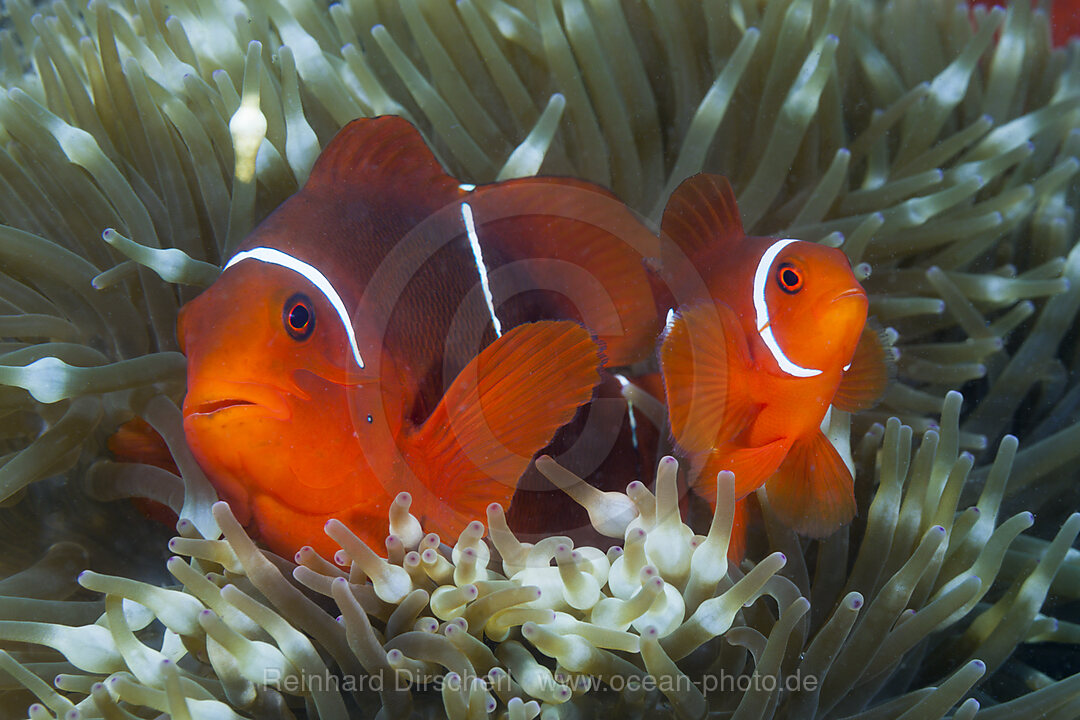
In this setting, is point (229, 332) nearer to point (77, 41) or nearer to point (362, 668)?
point (362, 668)

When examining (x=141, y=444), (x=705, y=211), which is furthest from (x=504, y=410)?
(x=141, y=444)

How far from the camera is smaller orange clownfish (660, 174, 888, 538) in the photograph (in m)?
1.00

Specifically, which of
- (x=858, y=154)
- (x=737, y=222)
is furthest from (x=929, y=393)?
(x=737, y=222)

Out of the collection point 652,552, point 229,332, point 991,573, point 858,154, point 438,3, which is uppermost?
point 438,3

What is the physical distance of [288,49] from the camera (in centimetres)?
132

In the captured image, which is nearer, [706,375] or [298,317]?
[298,317]

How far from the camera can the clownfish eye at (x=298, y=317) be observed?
905mm

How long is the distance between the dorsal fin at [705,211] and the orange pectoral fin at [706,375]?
14 centimetres

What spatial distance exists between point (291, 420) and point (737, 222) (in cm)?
68

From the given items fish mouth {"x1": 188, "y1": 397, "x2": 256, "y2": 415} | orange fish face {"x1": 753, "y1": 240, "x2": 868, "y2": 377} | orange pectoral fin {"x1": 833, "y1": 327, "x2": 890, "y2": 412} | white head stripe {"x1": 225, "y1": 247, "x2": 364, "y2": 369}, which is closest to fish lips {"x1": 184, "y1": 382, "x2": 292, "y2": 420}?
fish mouth {"x1": 188, "y1": 397, "x2": 256, "y2": 415}

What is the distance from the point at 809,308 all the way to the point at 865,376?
200 mm

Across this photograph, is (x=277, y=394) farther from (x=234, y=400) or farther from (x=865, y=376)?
(x=865, y=376)

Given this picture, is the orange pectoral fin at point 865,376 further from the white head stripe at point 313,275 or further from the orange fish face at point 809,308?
the white head stripe at point 313,275

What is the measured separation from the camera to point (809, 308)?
997 mm
